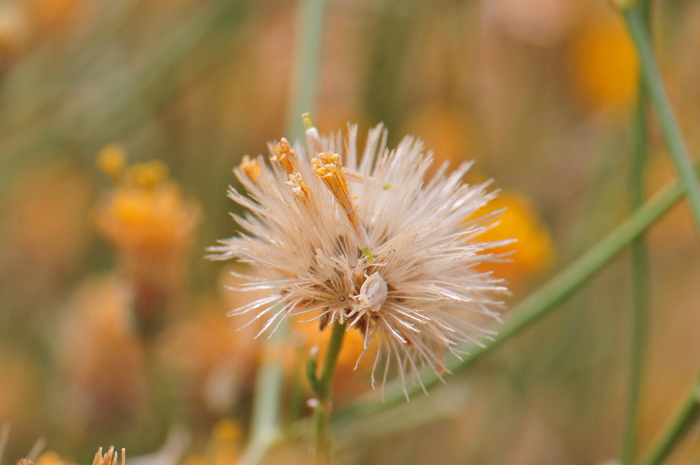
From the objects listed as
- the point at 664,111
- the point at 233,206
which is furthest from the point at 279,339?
the point at 233,206

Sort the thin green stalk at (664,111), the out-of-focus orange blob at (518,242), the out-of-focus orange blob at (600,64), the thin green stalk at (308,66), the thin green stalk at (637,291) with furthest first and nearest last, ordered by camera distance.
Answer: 1. the out-of-focus orange blob at (600,64)
2. the out-of-focus orange blob at (518,242)
3. the thin green stalk at (308,66)
4. the thin green stalk at (637,291)
5. the thin green stalk at (664,111)

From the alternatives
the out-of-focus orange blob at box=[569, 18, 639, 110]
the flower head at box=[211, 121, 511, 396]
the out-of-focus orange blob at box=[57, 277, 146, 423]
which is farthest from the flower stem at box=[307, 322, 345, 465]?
the out-of-focus orange blob at box=[569, 18, 639, 110]

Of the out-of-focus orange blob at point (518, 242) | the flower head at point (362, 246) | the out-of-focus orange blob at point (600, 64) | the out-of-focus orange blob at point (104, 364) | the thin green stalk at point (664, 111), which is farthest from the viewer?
the out-of-focus orange blob at point (600, 64)

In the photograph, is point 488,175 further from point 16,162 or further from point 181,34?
point 16,162

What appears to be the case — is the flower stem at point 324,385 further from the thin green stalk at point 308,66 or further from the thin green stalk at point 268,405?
the thin green stalk at point 308,66

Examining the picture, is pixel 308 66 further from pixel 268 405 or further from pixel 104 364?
pixel 104 364

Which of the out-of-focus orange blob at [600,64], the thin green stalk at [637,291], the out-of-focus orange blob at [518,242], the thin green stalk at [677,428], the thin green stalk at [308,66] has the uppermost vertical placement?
the out-of-focus orange blob at [600,64]

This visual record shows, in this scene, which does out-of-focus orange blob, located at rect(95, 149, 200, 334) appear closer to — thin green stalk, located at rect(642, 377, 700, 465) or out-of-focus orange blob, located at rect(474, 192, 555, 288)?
out-of-focus orange blob, located at rect(474, 192, 555, 288)

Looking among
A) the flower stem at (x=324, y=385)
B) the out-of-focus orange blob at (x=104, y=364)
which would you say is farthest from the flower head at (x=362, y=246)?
the out-of-focus orange blob at (x=104, y=364)

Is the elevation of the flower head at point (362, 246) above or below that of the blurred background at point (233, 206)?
below
